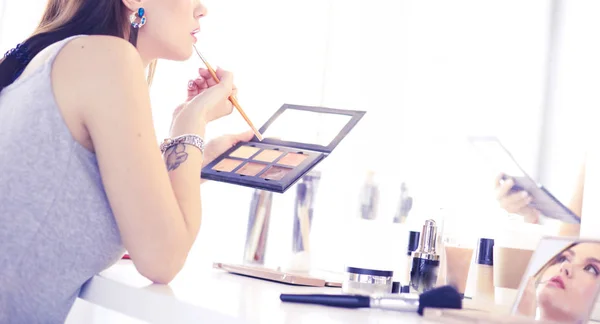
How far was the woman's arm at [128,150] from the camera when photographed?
0.73 metres

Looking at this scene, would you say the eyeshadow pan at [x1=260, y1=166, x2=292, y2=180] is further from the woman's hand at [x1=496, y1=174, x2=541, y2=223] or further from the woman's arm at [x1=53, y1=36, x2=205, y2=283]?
the woman's hand at [x1=496, y1=174, x2=541, y2=223]

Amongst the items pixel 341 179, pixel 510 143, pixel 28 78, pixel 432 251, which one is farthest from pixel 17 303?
A: pixel 510 143

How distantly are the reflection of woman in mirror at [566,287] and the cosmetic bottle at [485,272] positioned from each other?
0.22 metres

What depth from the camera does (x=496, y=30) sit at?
5.90ft

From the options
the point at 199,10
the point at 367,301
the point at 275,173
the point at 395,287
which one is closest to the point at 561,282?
the point at 367,301

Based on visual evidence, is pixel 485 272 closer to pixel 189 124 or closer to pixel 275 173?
pixel 275 173

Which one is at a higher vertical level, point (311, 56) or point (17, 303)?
point (311, 56)

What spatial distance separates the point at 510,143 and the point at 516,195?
0.88 m

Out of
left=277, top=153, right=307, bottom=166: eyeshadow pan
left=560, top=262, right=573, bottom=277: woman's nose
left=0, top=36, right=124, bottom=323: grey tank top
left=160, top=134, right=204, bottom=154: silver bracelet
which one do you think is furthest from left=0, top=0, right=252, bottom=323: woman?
left=560, top=262, right=573, bottom=277: woman's nose

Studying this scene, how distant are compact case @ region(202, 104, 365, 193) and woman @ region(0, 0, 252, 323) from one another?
16cm

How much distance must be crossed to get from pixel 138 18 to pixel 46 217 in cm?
37

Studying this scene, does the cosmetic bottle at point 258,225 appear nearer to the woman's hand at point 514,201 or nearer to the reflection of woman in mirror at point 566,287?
the woman's hand at point 514,201

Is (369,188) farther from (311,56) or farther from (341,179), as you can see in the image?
(311,56)

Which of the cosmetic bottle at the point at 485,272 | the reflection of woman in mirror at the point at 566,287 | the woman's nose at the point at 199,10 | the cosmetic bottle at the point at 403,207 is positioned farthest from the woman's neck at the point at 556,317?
the woman's nose at the point at 199,10
